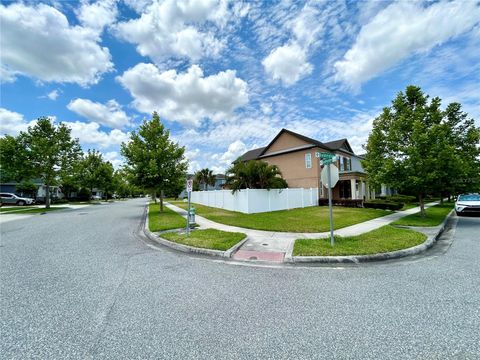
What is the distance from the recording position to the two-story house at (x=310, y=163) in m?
24.5

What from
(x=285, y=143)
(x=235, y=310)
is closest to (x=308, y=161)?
(x=285, y=143)

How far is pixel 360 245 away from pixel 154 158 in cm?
1507

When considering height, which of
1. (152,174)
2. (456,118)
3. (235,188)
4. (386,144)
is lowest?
(235,188)

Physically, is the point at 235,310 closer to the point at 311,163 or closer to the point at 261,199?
the point at 261,199

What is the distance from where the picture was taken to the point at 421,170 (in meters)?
12.1

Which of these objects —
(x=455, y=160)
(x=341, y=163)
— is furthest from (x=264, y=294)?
(x=341, y=163)

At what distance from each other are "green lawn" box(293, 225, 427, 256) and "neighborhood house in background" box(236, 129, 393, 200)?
1682cm

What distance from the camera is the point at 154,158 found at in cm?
1688

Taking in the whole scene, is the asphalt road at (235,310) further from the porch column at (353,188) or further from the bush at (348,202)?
the porch column at (353,188)

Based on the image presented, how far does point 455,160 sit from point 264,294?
1395 centimetres

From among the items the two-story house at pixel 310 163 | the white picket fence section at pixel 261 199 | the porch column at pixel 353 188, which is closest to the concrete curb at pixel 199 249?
the white picket fence section at pixel 261 199

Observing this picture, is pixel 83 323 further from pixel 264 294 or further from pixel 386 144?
pixel 386 144

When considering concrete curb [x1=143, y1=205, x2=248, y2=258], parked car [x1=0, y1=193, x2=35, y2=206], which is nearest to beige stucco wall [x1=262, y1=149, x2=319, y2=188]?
concrete curb [x1=143, y1=205, x2=248, y2=258]

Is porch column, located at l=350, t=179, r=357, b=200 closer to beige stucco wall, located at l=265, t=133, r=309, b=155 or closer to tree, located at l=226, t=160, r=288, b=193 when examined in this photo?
beige stucco wall, located at l=265, t=133, r=309, b=155
